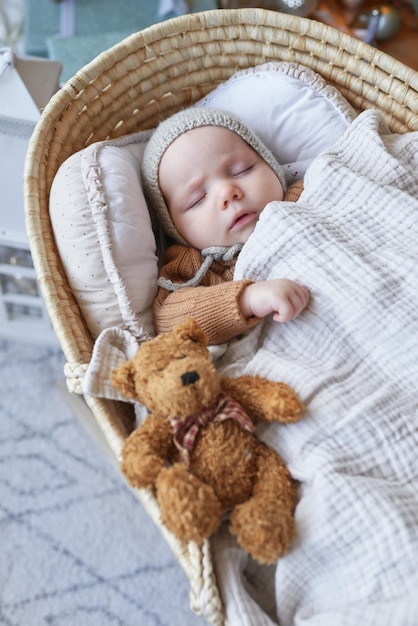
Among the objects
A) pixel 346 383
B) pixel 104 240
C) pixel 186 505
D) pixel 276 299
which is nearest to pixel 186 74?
pixel 104 240

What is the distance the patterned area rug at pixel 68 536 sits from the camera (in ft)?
3.90

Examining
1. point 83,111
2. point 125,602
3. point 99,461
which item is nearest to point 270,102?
point 83,111

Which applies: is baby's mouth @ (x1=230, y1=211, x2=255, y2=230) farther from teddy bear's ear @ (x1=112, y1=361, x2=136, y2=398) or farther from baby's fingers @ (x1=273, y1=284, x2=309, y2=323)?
teddy bear's ear @ (x1=112, y1=361, x2=136, y2=398)

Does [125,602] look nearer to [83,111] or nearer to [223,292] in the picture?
[223,292]

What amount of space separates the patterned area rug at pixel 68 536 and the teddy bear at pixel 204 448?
20.8 inches

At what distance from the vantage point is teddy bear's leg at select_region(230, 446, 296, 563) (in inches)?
27.4

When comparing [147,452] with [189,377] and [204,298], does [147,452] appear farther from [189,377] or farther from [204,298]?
[204,298]

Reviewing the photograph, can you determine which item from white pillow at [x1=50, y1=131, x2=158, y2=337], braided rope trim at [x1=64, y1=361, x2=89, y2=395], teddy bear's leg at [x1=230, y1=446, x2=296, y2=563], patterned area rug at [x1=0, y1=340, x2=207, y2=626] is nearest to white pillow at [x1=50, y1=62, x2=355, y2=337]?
white pillow at [x1=50, y1=131, x2=158, y2=337]

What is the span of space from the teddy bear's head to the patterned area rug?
0.59 meters

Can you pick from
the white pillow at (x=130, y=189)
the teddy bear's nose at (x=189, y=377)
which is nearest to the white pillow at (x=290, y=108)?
the white pillow at (x=130, y=189)

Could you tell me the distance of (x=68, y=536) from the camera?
1.27m

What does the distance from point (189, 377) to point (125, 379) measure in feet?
0.33

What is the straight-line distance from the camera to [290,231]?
3.11 ft

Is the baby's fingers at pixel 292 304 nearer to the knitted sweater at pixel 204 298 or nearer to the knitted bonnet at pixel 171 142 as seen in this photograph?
the knitted sweater at pixel 204 298
